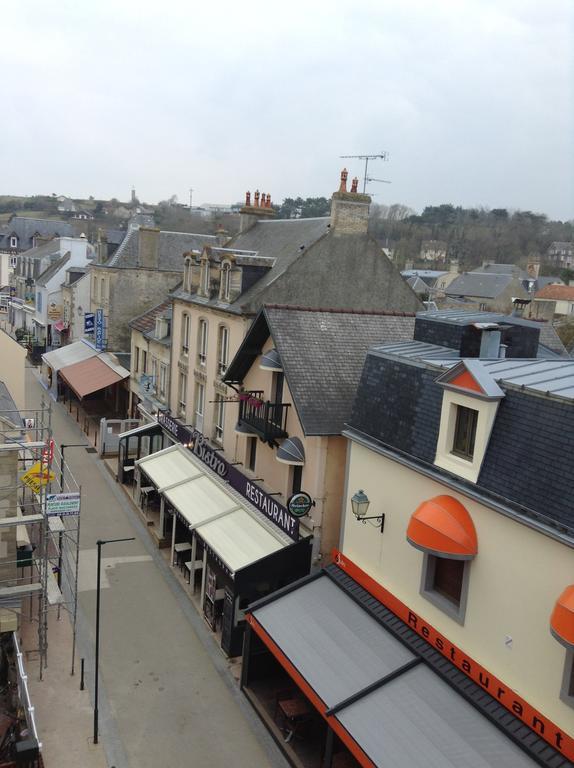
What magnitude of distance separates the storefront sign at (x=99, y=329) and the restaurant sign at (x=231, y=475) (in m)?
12.5

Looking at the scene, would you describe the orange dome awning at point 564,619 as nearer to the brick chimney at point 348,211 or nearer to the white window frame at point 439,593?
the white window frame at point 439,593

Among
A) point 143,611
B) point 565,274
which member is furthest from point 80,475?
point 565,274

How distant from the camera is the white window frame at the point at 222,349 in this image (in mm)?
22100

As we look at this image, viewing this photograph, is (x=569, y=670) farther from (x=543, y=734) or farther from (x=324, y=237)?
(x=324, y=237)

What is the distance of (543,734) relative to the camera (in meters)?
9.41

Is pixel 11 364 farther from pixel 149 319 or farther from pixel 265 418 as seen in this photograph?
pixel 265 418

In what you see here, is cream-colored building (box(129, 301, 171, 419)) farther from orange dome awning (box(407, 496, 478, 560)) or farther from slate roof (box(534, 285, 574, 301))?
slate roof (box(534, 285, 574, 301))

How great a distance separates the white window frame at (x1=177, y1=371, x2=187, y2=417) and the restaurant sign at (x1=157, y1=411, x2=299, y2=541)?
22.9 inches

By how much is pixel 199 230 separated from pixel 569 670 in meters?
88.4

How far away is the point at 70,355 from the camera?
131 feet

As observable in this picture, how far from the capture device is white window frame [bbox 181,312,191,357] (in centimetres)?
2545

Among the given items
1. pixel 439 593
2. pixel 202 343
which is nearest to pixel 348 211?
pixel 202 343

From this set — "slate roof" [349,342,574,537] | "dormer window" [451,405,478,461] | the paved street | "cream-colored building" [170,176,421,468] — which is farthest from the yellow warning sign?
"dormer window" [451,405,478,461]

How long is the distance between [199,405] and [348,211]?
335 inches
